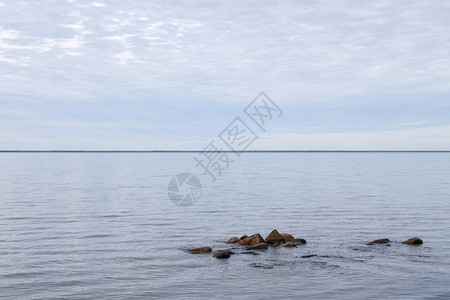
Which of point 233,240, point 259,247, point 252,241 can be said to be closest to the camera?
point 259,247

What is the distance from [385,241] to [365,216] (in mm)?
12262

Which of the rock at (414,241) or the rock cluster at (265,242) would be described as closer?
the rock cluster at (265,242)

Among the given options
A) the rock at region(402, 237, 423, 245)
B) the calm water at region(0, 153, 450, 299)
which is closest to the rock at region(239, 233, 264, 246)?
the calm water at region(0, 153, 450, 299)

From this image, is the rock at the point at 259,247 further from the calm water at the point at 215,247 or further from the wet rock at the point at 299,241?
the wet rock at the point at 299,241

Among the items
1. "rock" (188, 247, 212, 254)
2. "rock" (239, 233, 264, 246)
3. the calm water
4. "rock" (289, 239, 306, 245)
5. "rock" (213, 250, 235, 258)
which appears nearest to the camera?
the calm water

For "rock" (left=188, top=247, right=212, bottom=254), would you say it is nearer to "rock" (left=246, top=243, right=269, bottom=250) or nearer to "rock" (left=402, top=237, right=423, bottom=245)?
"rock" (left=246, top=243, right=269, bottom=250)

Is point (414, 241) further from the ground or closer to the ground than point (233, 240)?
closer to the ground

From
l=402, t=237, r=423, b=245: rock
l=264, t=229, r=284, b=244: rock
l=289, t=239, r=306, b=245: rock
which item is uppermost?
l=264, t=229, r=284, b=244: rock

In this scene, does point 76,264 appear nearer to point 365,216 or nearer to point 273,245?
point 273,245

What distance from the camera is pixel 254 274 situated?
21922mm

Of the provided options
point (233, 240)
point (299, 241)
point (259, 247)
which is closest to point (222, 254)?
point (259, 247)

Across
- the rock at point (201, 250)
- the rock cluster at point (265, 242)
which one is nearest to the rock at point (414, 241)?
the rock cluster at point (265, 242)

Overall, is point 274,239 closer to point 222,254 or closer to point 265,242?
point 265,242

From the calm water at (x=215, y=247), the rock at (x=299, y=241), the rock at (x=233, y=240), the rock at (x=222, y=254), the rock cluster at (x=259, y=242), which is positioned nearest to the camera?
the calm water at (x=215, y=247)
